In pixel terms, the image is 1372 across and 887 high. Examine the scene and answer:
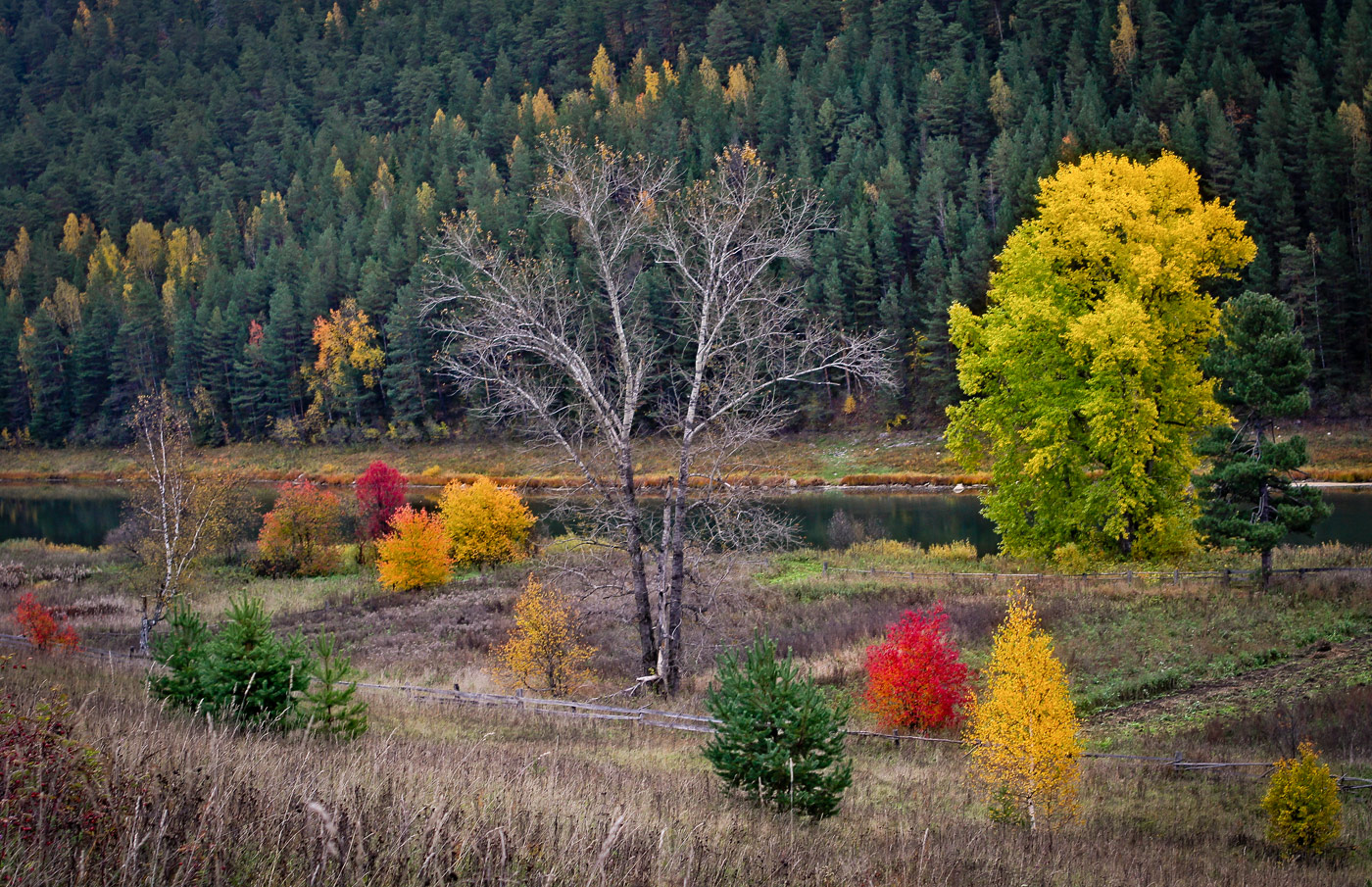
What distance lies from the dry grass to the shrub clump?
260 millimetres

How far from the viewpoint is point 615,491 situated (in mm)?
16203

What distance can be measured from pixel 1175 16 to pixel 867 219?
132 feet

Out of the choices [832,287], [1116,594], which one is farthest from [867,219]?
[1116,594]

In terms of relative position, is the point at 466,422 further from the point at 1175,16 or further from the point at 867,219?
the point at 1175,16

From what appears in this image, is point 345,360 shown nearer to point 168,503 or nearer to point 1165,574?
point 168,503

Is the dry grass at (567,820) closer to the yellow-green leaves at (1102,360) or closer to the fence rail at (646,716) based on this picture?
the fence rail at (646,716)

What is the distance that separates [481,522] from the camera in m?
40.1

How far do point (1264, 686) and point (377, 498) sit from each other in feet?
124

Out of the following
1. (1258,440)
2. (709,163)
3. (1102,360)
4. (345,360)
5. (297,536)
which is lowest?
(297,536)

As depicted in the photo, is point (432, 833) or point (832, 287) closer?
point (432, 833)

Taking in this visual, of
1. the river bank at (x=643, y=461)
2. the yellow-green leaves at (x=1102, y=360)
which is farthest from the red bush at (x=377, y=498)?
the yellow-green leaves at (x=1102, y=360)

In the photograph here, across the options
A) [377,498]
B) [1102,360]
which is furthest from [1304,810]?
[377,498]

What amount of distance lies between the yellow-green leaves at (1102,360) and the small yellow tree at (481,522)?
20419 millimetres

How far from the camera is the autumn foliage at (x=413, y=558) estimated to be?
35.2 meters
